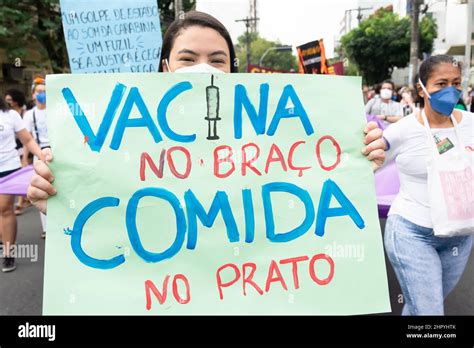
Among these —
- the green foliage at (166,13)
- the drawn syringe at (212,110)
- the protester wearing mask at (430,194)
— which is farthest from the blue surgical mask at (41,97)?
the green foliage at (166,13)

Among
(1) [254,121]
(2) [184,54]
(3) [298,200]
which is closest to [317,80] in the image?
(1) [254,121]

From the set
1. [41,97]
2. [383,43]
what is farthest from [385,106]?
[383,43]

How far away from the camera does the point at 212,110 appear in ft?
4.79

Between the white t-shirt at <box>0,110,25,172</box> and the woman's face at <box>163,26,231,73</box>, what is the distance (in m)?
3.16

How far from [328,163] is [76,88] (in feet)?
2.61

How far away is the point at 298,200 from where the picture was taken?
1462mm

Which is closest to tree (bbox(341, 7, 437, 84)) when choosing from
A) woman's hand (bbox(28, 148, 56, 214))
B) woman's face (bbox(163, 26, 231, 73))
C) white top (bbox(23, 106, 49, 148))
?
white top (bbox(23, 106, 49, 148))

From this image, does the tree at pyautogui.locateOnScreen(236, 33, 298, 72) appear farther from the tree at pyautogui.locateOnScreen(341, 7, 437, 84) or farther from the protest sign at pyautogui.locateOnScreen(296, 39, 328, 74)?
the protest sign at pyautogui.locateOnScreen(296, 39, 328, 74)

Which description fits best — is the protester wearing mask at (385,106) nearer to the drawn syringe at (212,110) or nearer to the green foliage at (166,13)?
the drawn syringe at (212,110)

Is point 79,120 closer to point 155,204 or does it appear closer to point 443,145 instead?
point 155,204

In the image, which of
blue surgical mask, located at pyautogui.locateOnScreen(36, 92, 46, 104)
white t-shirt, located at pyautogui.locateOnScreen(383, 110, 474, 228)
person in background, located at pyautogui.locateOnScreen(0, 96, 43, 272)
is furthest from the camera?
blue surgical mask, located at pyautogui.locateOnScreen(36, 92, 46, 104)

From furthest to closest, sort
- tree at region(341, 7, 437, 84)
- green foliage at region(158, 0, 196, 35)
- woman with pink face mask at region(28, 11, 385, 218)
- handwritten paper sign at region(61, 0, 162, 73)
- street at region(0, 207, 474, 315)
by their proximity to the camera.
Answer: tree at region(341, 7, 437, 84) < green foliage at region(158, 0, 196, 35) < street at region(0, 207, 474, 315) < handwritten paper sign at region(61, 0, 162, 73) < woman with pink face mask at region(28, 11, 385, 218)

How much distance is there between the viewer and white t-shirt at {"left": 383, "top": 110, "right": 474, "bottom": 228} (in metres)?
2.18

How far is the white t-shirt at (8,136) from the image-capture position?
4.34 meters
